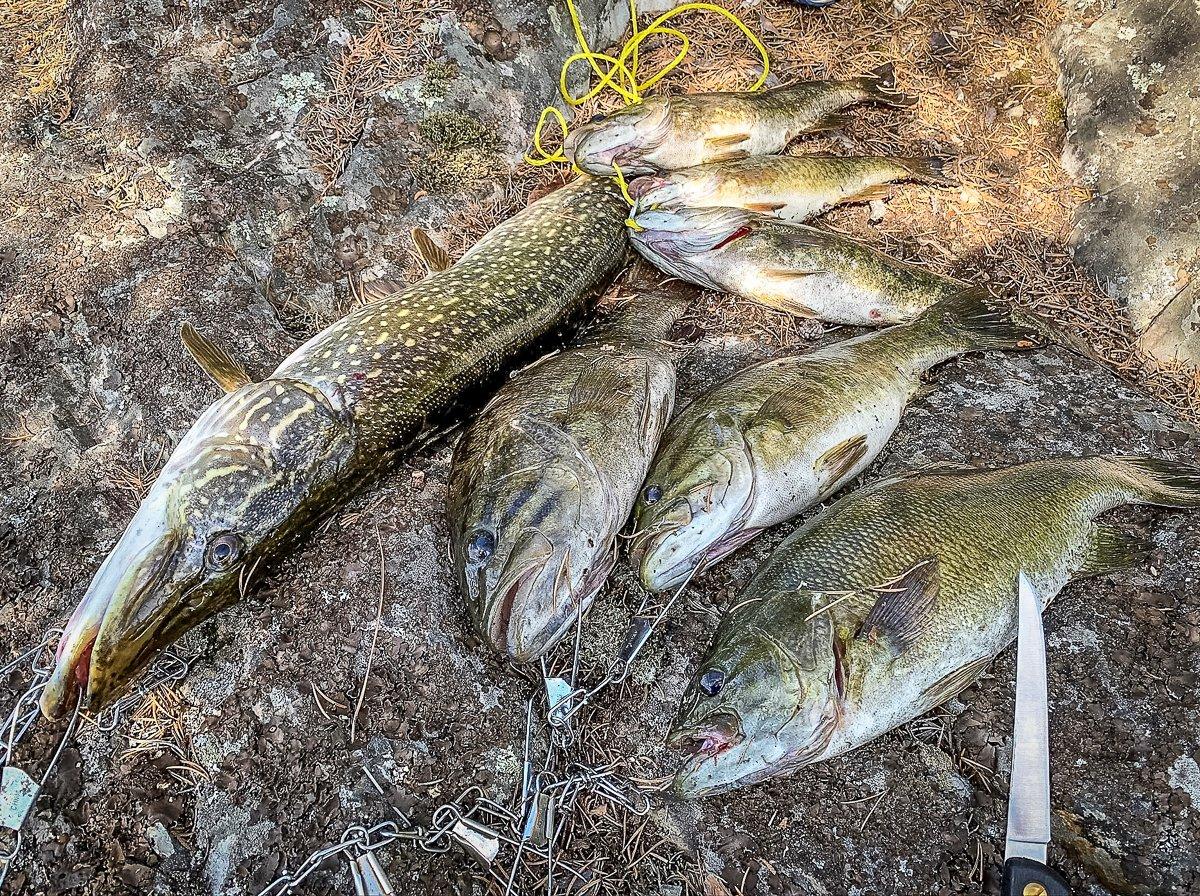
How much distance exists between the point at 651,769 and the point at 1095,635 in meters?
2.13

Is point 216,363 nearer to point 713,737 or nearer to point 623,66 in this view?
point 713,737

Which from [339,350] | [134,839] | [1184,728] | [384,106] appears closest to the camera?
[134,839]

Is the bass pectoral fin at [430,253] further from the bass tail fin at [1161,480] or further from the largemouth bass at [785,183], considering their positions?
the bass tail fin at [1161,480]

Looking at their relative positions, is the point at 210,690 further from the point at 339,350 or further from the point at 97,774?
the point at 339,350

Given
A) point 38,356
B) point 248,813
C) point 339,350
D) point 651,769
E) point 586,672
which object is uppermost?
point 38,356

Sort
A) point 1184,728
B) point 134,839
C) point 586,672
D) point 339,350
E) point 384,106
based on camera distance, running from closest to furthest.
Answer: point 134,839 → point 1184,728 → point 586,672 → point 339,350 → point 384,106

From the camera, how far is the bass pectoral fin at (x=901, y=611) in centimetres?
274

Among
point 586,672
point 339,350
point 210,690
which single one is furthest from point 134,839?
point 339,350

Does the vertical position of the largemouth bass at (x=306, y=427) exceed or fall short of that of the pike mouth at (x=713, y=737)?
it exceeds it

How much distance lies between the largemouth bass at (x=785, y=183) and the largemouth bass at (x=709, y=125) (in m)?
0.24

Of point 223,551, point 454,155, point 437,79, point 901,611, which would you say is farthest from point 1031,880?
point 437,79

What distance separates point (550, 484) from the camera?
3.01 metres

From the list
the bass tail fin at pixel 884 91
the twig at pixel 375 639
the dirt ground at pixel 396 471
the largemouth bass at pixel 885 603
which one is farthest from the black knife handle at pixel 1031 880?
the bass tail fin at pixel 884 91

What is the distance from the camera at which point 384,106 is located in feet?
14.4
